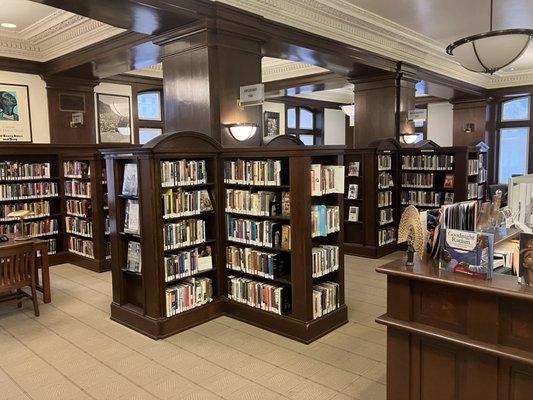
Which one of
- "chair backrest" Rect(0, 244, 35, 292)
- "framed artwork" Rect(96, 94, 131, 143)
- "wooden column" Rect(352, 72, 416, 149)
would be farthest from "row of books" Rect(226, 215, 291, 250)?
"framed artwork" Rect(96, 94, 131, 143)

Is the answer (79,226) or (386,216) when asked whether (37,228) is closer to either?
(79,226)

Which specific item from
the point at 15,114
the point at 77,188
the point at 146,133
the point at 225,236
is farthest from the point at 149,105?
the point at 225,236

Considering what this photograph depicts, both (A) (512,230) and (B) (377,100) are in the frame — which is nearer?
(A) (512,230)

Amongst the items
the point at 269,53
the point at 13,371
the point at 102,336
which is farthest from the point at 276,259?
the point at 269,53

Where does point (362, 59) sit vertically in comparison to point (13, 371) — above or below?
above

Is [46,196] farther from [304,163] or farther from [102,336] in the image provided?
[304,163]

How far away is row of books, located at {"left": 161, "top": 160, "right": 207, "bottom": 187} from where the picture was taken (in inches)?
169

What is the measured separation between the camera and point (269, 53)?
6.11 metres

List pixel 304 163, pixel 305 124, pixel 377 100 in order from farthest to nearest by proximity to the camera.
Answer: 1. pixel 305 124
2. pixel 377 100
3. pixel 304 163

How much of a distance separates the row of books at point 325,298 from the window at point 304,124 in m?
9.25

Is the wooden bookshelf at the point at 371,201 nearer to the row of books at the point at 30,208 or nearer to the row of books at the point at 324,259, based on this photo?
the row of books at the point at 324,259

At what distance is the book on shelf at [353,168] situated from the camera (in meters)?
7.48

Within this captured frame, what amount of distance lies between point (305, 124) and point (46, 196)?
8841 millimetres

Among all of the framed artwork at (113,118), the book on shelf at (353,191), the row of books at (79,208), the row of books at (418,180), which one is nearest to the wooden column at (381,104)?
the row of books at (418,180)
